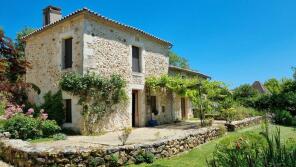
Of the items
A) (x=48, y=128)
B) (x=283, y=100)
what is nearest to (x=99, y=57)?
(x=48, y=128)

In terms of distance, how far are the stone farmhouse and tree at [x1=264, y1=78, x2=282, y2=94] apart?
32.3 ft

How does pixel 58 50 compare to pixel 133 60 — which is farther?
pixel 133 60

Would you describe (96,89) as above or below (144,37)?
below

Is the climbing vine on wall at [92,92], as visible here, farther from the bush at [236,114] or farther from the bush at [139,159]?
the bush at [236,114]

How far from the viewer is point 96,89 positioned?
13266 millimetres

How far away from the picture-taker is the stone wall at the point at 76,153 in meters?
6.45

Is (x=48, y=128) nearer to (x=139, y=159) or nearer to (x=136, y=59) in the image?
(x=139, y=159)

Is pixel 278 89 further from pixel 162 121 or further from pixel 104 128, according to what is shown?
pixel 104 128

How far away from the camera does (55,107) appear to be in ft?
44.1

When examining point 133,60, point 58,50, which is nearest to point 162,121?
point 133,60

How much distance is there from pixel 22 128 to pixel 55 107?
2.91 metres

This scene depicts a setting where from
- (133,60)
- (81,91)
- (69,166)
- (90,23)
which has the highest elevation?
(90,23)

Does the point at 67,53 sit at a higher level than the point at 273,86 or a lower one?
higher

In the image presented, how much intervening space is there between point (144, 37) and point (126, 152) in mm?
10764
